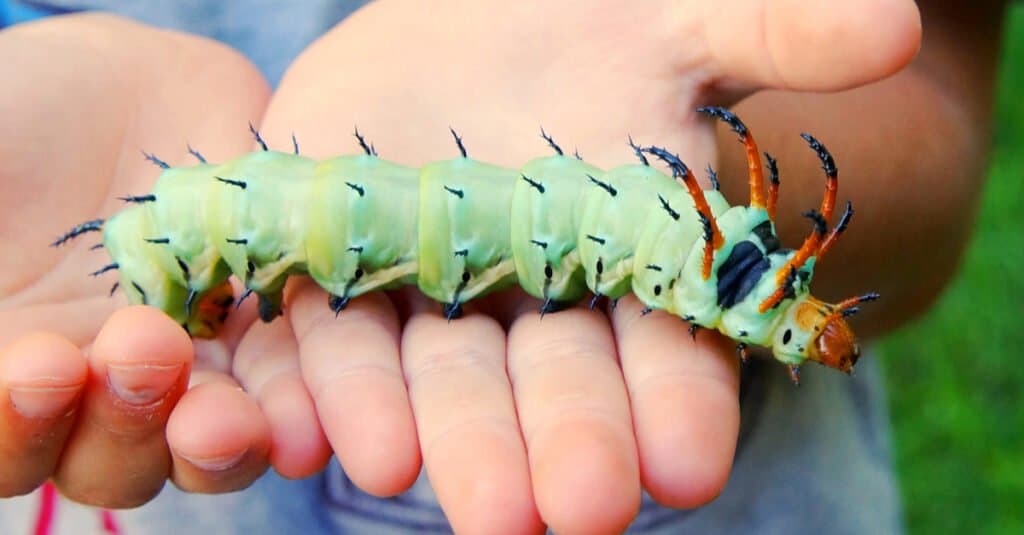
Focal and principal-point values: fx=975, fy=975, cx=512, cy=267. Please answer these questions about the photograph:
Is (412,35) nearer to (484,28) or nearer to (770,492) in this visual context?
(484,28)

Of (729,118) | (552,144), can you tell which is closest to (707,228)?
(729,118)

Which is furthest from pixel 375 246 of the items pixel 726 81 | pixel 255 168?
pixel 726 81

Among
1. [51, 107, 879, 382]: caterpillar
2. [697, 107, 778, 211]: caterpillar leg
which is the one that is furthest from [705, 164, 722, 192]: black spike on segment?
[697, 107, 778, 211]: caterpillar leg

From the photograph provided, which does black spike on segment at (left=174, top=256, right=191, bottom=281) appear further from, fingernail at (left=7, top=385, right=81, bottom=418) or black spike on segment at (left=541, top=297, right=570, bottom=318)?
black spike on segment at (left=541, top=297, right=570, bottom=318)

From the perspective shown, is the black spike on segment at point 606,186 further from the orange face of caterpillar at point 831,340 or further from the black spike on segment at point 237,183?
the black spike on segment at point 237,183

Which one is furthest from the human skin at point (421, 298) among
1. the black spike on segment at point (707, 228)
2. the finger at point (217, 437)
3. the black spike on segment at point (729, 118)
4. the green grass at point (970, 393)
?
the green grass at point (970, 393)

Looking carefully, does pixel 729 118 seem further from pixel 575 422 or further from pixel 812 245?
pixel 575 422

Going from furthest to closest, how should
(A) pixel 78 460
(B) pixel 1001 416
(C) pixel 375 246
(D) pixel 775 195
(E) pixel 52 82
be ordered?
(B) pixel 1001 416
(E) pixel 52 82
(C) pixel 375 246
(D) pixel 775 195
(A) pixel 78 460
